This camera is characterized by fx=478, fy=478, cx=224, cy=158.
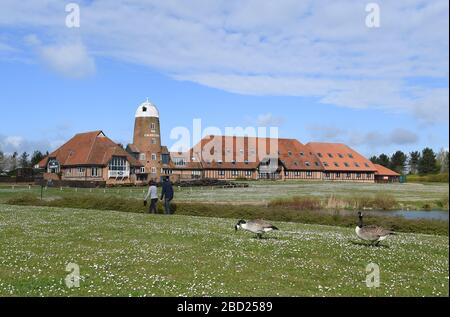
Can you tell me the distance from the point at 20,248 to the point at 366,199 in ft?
129

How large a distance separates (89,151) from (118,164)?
624cm

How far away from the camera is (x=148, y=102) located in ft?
365

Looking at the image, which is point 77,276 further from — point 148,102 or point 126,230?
point 148,102

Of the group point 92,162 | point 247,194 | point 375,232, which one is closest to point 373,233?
point 375,232

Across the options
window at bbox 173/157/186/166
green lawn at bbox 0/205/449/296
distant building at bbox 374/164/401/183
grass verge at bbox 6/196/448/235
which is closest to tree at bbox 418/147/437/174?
distant building at bbox 374/164/401/183

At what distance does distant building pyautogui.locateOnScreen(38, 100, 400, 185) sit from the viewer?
314ft

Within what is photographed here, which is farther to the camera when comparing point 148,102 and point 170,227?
point 148,102

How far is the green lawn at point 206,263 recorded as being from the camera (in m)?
10.9

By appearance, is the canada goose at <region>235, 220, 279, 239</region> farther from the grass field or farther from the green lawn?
the grass field

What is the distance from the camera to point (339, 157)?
425 ft

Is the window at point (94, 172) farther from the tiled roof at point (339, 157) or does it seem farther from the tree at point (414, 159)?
the tree at point (414, 159)

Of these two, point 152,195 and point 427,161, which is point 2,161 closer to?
point 427,161

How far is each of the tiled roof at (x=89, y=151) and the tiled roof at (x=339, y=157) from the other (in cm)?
5127
